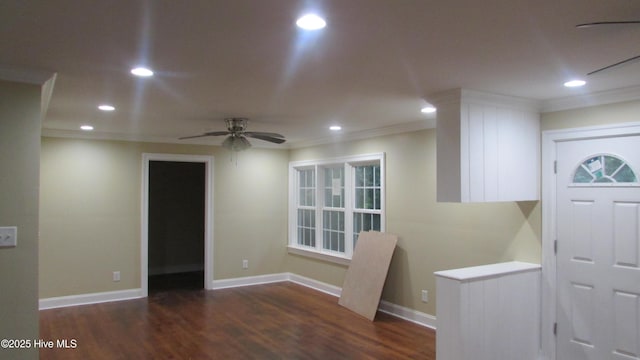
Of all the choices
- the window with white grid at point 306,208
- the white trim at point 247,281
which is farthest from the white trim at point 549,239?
the white trim at point 247,281

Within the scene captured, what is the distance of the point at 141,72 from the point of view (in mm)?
3002

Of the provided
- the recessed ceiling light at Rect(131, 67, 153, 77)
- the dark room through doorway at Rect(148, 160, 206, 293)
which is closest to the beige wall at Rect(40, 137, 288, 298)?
the dark room through doorway at Rect(148, 160, 206, 293)

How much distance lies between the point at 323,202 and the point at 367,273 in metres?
1.63

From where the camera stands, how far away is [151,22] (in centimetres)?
211

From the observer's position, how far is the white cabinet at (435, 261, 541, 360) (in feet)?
11.3

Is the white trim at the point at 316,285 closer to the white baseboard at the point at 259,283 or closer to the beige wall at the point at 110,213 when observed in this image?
the white baseboard at the point at 259,283

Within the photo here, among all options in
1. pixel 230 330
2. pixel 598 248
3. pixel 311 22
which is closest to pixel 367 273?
pixel 230 330

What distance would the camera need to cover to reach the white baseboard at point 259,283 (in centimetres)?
526

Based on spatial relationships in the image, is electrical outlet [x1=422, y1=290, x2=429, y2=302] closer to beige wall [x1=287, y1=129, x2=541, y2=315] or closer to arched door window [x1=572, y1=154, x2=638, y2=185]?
beige wall [x1=287, y1=129, x2=541, y2=315]

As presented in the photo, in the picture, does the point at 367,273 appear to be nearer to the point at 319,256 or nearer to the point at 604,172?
the point at 319,256

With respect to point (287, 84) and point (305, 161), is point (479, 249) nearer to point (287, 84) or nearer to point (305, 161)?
point (287, 84)

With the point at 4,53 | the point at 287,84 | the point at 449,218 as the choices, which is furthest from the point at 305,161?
the point at 4,53

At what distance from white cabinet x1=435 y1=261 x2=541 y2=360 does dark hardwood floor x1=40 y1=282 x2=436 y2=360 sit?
72cm

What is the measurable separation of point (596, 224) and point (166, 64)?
11.5 ft
